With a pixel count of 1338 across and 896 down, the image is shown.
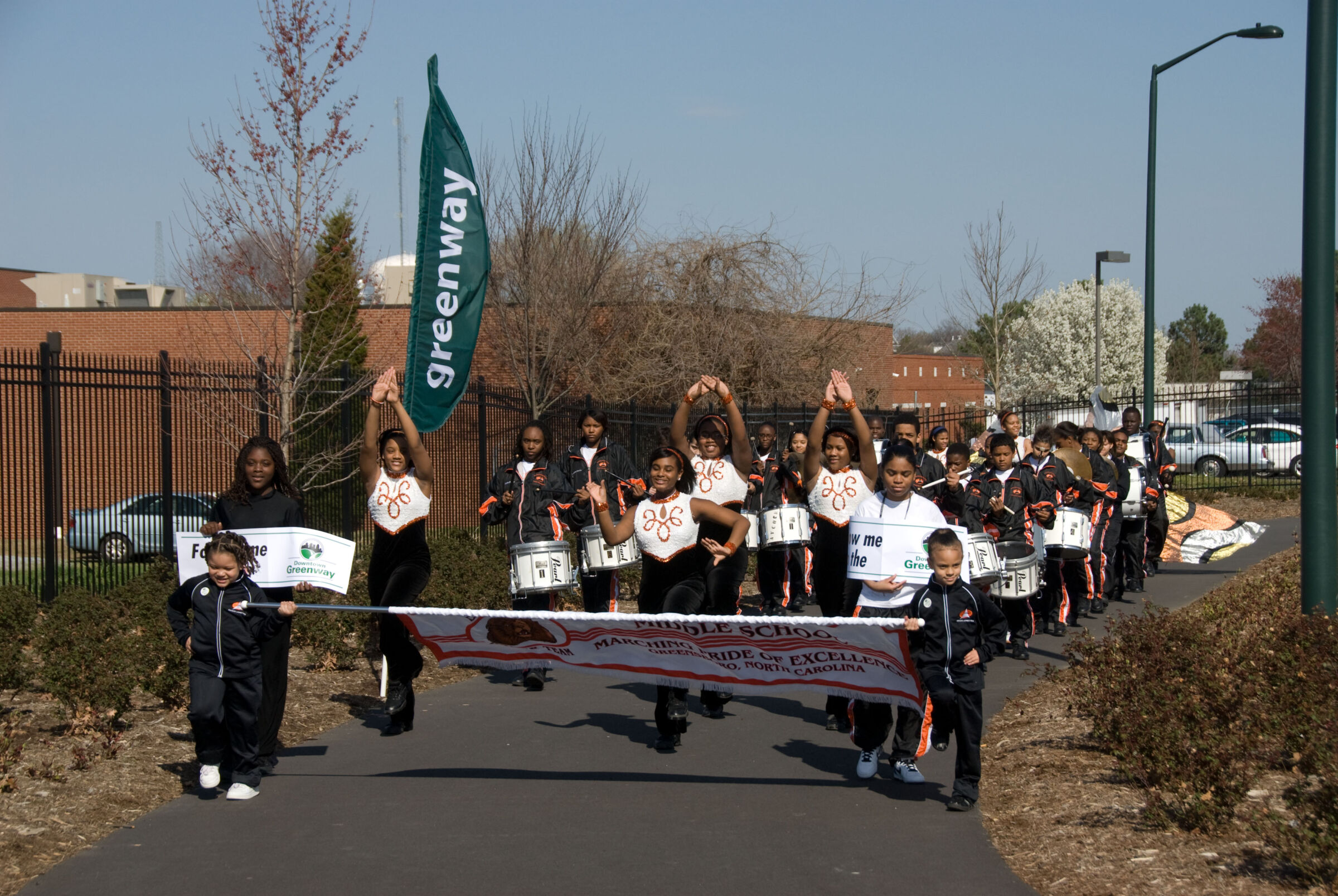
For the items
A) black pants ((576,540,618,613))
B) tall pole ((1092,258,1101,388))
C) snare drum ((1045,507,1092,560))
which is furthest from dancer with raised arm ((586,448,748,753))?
tall pole ((1092,258,1101,388))

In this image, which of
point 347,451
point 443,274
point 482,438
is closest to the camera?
point 443,274

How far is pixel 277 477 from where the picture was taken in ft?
23.9

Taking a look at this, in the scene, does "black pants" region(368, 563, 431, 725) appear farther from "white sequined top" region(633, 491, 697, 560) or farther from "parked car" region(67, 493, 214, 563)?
"parked car" region(67, 493, 214, 563)

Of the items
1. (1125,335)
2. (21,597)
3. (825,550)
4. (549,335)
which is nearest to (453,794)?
(825,550)

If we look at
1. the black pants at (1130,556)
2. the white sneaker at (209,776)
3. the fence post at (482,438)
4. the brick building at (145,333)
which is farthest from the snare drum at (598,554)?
the brick building at (145,333)

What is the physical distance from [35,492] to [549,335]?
33.4 feet

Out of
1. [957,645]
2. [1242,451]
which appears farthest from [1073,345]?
[957,645]

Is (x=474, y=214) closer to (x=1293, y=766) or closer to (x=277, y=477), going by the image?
(x=277, y=477)

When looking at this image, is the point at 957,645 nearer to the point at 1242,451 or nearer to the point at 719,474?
the point at 719,474

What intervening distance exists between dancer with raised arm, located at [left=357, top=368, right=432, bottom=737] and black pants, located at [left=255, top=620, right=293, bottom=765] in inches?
37.3

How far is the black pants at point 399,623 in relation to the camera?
26.5 ft

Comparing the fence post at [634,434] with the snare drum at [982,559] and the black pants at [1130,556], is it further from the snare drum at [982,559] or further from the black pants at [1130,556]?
the snare drum at [982,559]

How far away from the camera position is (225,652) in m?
6.59

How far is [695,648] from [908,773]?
1374 mm
